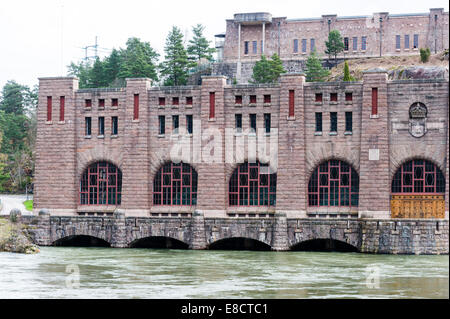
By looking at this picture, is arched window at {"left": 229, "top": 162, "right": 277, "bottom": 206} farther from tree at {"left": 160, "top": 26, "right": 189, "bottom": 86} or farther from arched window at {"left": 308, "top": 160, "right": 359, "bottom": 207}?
tree at {"left": 160, "top": 26, "right": 189, "bottom": 86}

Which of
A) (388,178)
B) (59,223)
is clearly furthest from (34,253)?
(388,178)

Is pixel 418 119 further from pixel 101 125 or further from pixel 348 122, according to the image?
pixel 101 125

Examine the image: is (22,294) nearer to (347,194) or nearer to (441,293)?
(441,293)

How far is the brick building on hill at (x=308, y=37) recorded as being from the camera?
105 meters

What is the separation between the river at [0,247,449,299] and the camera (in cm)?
4128

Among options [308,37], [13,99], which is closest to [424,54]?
[308,37]

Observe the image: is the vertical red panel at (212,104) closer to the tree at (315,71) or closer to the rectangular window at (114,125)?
the rectangular window at (114,125)

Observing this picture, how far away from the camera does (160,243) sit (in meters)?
68.2

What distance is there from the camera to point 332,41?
10381 cm

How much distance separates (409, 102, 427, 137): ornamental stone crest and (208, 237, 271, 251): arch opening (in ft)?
46.3

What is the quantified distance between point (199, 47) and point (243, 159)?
50.4 metres

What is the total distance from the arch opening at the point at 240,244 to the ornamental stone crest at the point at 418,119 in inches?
556

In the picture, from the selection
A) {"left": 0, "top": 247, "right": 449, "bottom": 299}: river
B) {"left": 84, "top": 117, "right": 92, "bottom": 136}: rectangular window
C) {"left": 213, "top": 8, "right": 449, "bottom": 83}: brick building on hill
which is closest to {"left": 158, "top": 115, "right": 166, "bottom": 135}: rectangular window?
{"left": 84, "top": 117, "right": 92, "bottom": 136}: rectangular window

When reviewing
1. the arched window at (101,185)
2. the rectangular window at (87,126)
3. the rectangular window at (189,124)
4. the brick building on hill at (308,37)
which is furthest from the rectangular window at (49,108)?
the brick building on hill at (308,37)
